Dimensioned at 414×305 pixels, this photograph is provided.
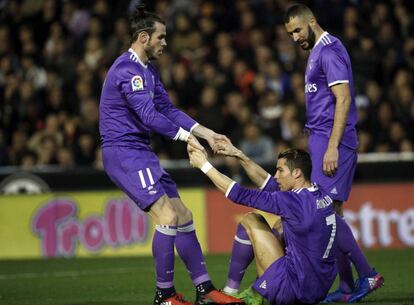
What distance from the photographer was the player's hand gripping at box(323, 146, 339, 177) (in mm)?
8219

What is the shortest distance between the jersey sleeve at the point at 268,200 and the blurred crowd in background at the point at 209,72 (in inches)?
297

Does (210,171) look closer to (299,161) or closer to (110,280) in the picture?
(299,161)

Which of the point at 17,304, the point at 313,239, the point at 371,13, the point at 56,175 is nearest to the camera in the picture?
the point at 313,239

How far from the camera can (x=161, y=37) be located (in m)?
8.33

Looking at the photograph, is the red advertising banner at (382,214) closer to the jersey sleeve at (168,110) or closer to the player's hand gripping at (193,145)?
the jersey sleeve at (168,110)

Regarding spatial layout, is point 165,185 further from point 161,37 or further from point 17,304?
point 17,304

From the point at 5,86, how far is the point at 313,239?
1181cm

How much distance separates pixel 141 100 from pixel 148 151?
1.73 ft

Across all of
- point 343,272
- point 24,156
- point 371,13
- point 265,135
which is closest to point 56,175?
point 24,156

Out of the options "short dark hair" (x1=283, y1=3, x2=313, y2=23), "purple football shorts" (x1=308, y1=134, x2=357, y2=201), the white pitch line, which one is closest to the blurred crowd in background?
the white pitch line

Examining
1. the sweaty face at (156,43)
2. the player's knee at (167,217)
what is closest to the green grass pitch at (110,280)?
the player's knee at (167,217)

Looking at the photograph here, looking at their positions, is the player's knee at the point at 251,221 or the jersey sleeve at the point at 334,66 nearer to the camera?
the player's knee at the point at 251,221

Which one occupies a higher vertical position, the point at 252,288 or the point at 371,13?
the point at 371,13

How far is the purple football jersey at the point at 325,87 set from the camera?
331 inches
